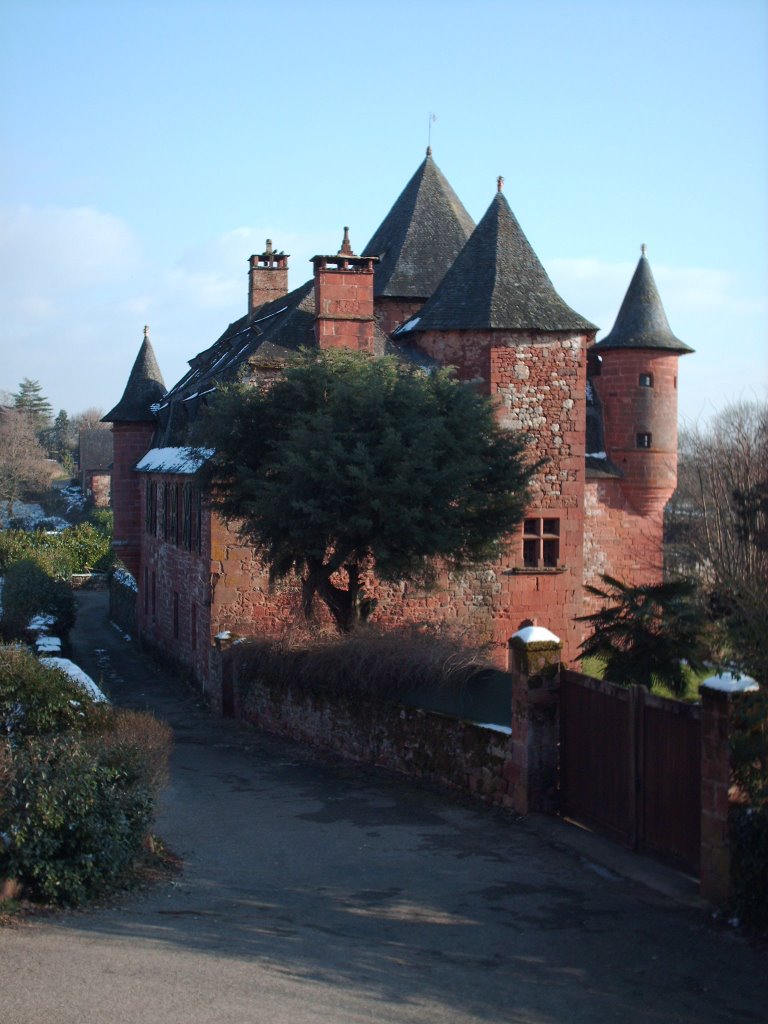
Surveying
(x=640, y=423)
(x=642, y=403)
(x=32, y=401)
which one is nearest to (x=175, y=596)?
(x=640, y=423)

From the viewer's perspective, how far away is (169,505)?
2692 centimetres

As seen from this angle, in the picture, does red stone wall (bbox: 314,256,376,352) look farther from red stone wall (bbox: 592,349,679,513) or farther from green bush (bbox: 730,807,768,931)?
green bush (bbox: 730,807,768,931)

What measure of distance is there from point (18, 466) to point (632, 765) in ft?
195

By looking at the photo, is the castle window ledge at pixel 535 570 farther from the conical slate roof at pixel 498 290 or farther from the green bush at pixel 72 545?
the green bush at pixel 72 545

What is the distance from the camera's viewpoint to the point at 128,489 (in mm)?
31719

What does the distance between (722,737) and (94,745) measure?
16.9 feet

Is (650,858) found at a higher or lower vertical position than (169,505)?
lower

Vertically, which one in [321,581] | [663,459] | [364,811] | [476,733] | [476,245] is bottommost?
[364,811]

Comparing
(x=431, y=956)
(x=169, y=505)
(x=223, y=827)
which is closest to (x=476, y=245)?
(x=169, y=505)

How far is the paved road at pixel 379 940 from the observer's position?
6.63 meters

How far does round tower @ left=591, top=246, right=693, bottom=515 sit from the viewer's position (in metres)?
27.9

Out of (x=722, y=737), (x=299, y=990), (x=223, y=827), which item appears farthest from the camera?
(x=223, y=827)

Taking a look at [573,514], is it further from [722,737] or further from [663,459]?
[722,737]

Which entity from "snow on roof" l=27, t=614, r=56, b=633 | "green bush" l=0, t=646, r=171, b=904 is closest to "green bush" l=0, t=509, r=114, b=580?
"snow on roof" l=27, t=614, r=56, b=633
